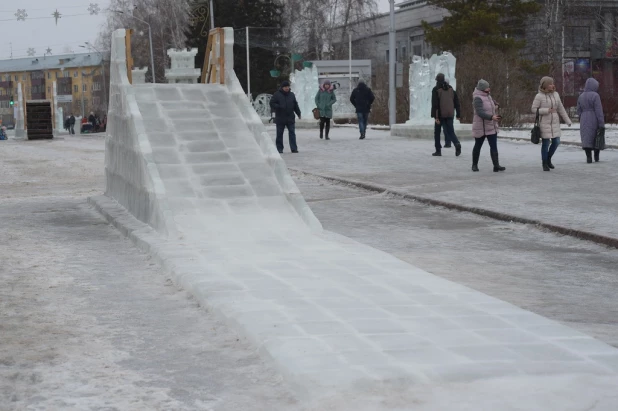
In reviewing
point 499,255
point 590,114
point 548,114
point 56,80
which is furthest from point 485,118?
point 56,80

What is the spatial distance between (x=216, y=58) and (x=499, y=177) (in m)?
4.90

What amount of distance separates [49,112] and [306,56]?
1055 inches

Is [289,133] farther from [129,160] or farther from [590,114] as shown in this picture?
[129,160]

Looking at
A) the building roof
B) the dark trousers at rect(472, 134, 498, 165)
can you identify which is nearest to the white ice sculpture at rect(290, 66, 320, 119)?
the dark trousers at rect(472, 134, 498, 165)

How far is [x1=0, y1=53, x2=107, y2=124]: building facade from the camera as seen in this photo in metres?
155

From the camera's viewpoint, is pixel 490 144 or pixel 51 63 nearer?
pixel 490 144

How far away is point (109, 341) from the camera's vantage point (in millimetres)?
6598

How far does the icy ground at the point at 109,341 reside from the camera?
530 cm

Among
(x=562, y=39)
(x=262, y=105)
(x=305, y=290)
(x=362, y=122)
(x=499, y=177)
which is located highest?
(x=562, y=39)

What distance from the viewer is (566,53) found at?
2864 inches

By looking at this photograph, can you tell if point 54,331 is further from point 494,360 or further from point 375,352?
point 494,360

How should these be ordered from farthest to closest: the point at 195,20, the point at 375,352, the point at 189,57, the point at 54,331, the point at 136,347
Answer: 1. the point at 195,20
2. the point at 189,57
3. the point at 54,331
4. the point at 136,347
5. the point at 375,352

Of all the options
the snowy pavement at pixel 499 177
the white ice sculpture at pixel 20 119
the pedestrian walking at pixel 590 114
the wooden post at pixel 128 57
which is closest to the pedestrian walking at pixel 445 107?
the snowy pavement at pixel 499 177

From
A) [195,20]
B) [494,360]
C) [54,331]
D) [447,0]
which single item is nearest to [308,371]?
[494,360]
